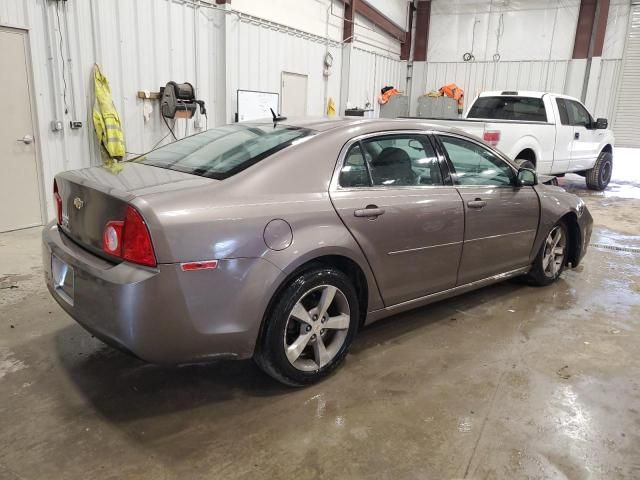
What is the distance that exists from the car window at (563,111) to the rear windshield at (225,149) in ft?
22.6

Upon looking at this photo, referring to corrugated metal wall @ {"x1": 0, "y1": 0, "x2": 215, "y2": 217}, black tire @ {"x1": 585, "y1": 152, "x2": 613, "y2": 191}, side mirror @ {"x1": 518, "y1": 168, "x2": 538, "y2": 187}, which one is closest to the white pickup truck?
black tire @ {"x1": 585, "y1": 152, "x2": 613, "y2": 191}

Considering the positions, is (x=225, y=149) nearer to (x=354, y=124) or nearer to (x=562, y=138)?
(x=354, y=124)

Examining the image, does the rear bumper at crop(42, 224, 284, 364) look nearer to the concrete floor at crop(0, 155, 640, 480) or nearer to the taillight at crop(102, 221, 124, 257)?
the taillight at crop(102, 221, 124, 257)

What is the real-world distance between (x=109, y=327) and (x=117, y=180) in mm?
734

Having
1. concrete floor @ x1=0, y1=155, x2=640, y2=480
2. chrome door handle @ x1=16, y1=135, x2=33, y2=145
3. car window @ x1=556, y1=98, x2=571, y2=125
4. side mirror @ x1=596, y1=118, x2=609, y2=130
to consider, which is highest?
car window @ x1=556, y1=98, x2=571, y2=125

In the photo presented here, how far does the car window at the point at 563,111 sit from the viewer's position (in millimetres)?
8500

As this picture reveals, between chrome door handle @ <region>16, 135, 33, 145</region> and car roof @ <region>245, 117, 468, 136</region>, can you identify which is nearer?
car roof @ <region>245, 117, 468, 136</region>

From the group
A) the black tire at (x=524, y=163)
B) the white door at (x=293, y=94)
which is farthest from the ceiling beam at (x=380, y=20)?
the black tire at (x=524, y=163)

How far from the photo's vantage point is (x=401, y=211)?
300 centimetres

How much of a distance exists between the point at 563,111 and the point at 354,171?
7.14 metres

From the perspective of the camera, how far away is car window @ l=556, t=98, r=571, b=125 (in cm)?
850

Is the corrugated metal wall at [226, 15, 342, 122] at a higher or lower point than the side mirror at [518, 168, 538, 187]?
Result: higher

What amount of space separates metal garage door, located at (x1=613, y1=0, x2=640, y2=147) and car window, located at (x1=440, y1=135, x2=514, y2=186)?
38.8 ft

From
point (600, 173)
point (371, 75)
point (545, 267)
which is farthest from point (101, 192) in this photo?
point (371, 75)
